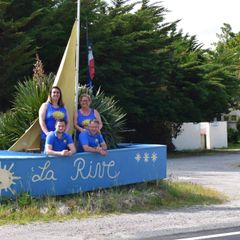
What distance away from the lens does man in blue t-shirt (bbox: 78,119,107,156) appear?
37.9 feet

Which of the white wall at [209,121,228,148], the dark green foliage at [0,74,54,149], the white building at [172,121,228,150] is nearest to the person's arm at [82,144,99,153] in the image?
the dark green foliage at [0,74,54,149]

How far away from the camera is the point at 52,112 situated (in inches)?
450

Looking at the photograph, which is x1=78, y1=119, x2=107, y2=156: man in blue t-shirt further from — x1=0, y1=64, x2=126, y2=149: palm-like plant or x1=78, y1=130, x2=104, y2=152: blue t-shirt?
x1=0, y1=64, x2=126, y2=149: palm-like plant

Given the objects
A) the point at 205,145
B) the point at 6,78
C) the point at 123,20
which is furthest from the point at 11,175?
the point at 205,145

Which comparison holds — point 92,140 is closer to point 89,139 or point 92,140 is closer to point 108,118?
point 89,139

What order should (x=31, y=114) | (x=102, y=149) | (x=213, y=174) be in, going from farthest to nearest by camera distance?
1. (x=213, y=174)
2. (x=31, y=114)
3. (x=102, y=149)

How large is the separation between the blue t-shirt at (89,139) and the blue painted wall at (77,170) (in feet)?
0.80

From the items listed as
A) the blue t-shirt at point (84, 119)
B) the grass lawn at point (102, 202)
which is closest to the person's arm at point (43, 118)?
the blue t-shirt at point (84, 119)

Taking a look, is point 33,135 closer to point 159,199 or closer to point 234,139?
point 159,199

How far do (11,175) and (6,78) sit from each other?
12.7m

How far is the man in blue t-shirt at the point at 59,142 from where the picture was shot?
430 inches

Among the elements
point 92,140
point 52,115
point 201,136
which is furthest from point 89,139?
point 201,136

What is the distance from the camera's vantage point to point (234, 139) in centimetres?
4747

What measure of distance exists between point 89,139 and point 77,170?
0.72 m
